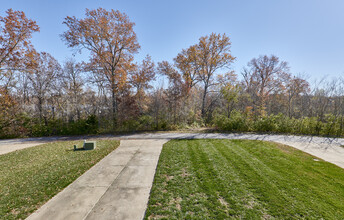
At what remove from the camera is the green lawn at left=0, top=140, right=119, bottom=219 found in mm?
2541

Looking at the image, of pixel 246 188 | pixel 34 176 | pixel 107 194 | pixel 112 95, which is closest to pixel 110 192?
pixel 107 194

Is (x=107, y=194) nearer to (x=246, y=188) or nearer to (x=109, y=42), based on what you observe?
(x=246, y=188)

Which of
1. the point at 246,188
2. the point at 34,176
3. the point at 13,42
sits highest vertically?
the point at 13,42

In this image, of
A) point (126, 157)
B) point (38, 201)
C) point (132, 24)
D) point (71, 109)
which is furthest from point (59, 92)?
point (38, 201)

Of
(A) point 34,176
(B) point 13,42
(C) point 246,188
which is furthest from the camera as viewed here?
(B) point 13,42

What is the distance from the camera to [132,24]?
1236 centimetres

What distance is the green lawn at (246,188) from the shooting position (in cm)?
230

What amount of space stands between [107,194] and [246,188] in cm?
319

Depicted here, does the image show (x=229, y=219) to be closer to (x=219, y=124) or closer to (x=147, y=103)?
(x=219, y=124)

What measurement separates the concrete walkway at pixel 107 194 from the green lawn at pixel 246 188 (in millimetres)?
312

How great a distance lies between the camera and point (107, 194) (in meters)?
2.85

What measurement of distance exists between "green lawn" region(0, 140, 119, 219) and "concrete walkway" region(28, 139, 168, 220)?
0.27 m

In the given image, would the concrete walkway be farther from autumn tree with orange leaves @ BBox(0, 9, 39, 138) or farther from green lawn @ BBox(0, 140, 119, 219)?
autumn tree with orange leaves @ BBox(0, 9, 39, 138)

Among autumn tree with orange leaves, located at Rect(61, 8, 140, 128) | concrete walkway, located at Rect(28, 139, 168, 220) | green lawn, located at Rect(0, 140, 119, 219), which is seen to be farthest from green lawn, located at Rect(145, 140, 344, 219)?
autumn tree with orange leaves, located at Rect(61, 8, 140, 128)
